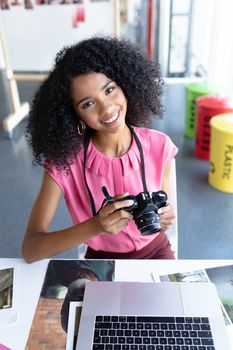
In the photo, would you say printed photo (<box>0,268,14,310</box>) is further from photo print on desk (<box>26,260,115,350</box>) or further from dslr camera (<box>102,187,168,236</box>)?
dslr camera (<box>102,187,168,236</box>)

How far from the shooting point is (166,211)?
1018 mm

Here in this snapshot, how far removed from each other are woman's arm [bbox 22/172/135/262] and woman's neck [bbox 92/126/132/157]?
199 millimetres

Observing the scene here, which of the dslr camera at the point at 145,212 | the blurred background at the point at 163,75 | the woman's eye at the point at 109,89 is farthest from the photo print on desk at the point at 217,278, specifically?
the blurred background at the point at 163,75

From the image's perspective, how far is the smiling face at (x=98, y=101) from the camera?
102 cm

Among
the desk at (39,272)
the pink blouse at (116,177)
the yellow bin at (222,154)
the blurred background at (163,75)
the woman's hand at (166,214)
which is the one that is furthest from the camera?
the yellow bin at (222,154)

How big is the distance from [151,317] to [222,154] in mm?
1874

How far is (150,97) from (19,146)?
238 cm

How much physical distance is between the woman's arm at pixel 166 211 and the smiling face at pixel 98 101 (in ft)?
0.86

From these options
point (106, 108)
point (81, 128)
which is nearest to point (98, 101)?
point (106, 108)

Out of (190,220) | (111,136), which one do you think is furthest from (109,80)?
(190,220)

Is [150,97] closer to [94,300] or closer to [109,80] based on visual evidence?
[109,80]

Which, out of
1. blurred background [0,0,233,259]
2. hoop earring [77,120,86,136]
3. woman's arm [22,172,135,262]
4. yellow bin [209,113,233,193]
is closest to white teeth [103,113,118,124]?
hoop earring [77,120,86,136]

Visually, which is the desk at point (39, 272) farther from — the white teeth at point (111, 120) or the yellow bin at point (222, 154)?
the yellow bin at point (222, 154)

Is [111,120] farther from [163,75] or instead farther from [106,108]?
[163,75]
